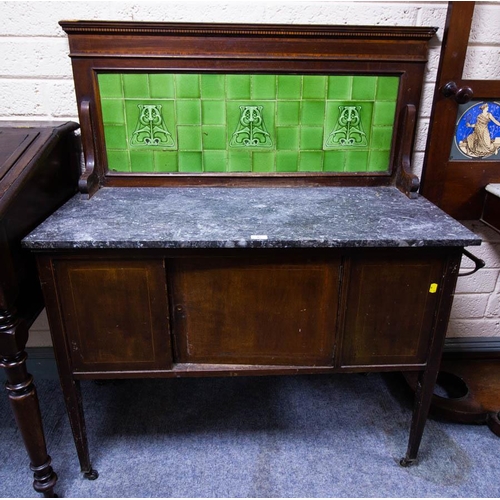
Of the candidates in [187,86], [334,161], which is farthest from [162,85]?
[334,161]

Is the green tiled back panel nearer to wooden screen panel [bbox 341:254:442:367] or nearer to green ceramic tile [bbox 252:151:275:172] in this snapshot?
green ceramic tile [bbox 252:151:275:172]

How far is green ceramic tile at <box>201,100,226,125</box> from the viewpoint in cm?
→ 150

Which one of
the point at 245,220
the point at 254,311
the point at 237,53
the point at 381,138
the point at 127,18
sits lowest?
the point at 254,311

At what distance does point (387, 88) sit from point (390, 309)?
780 millimetres

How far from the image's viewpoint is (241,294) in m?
1.19

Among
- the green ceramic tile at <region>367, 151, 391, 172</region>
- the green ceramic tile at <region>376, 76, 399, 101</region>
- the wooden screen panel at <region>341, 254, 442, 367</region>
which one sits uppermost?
the green ceramic tile at <region>376, 76, 399, 101</region>

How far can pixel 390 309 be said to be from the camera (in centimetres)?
122

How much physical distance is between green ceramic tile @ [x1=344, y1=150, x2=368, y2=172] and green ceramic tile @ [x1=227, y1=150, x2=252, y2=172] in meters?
0.35

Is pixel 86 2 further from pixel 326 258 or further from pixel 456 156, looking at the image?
pixel 456 156

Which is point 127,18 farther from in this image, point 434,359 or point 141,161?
point 434,359

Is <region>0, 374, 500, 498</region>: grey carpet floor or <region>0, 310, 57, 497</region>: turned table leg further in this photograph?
<region>0, 374, 500, 498</region>: grey carpet floor

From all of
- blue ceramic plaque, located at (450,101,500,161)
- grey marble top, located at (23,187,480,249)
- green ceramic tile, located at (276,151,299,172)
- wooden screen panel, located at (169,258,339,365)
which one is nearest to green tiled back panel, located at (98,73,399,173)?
green ceramic tile, located at (276,151,299,172)

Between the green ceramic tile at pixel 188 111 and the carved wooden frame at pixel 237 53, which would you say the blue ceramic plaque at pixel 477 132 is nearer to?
the carved wooden frame at pixel 237 53

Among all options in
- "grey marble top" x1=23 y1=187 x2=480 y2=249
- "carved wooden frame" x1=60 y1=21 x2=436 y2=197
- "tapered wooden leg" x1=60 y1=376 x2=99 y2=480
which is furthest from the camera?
"carved wooden frame" x1=60 y1=21 x2=436 y2=197
